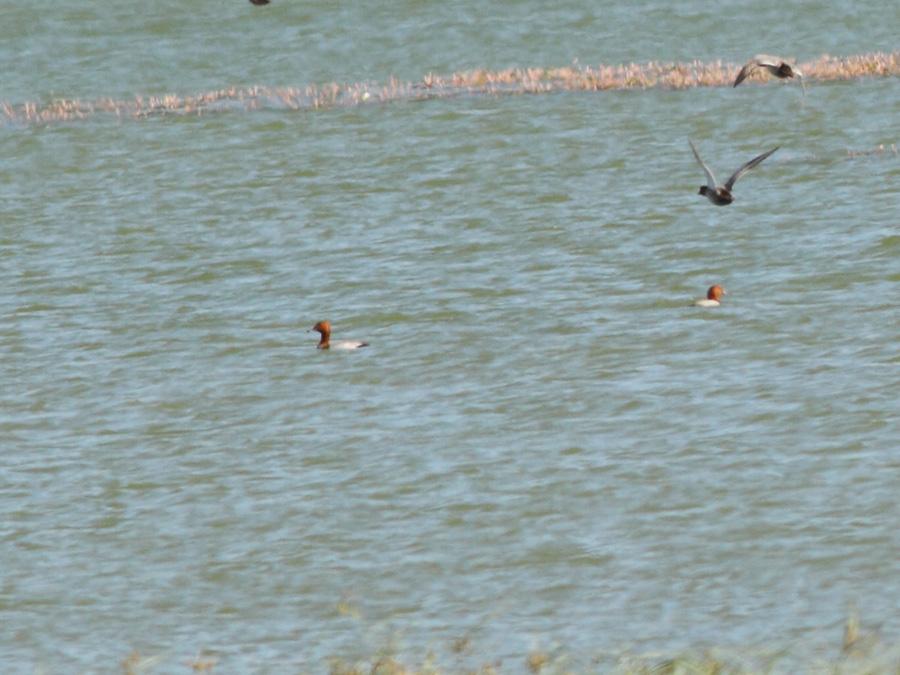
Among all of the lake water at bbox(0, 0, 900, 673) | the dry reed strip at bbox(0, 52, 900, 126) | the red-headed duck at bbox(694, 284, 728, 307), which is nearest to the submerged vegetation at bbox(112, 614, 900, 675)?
the lake water at bbox(0, 0, 900, 673)

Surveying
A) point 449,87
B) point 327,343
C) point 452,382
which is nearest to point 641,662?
point 452,382

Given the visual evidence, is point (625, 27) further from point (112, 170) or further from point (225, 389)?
point (225, 389)

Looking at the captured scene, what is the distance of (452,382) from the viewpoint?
16031mm

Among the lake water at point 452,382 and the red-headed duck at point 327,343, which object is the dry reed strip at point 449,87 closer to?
the lake water at point 452,382

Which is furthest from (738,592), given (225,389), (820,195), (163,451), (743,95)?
(743,95)

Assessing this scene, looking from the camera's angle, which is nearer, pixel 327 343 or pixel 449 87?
pixel 327 343

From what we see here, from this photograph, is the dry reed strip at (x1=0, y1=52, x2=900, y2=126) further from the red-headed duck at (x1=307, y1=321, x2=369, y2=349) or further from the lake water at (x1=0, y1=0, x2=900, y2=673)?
the red-headed duck at (x1=307, y1=321, x2=369, y2=349)

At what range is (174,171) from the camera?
95.8 feet

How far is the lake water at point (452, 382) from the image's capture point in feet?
34.4

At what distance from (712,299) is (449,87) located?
55.1ft

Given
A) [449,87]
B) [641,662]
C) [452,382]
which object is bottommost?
[452,382]

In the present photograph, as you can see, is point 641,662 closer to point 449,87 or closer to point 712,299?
point 712,299

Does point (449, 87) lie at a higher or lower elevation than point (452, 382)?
higher

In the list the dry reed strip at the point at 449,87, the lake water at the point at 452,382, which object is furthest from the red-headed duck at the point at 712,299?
the dry reed strip at the point at 449,87
